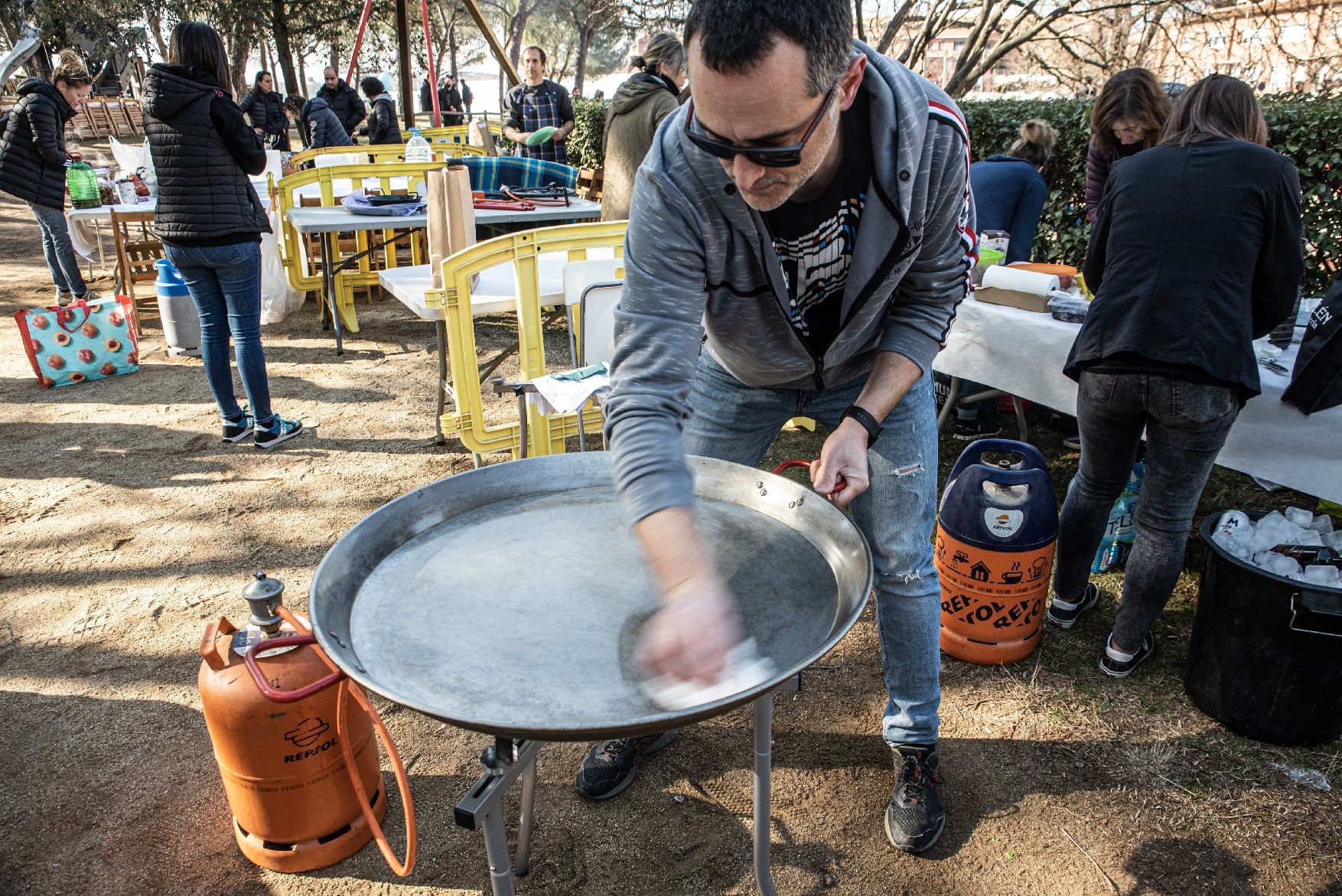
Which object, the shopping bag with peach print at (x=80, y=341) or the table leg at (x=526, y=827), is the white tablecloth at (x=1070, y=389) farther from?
the shopping bag with peach print at (x=80, y=341)

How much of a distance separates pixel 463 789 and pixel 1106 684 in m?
1.97

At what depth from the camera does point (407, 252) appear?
7648mm

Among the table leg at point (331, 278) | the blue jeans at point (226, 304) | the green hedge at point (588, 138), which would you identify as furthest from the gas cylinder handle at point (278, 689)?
the green hedge at point (588, 138)

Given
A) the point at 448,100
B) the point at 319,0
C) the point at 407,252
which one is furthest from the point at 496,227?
the point at 319,0

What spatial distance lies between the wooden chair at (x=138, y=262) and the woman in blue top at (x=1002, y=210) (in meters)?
5.36

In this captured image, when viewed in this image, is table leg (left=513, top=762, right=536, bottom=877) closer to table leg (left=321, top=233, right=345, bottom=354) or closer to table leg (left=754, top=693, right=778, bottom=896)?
table leg (left=754, top=693, right=778, bottom=896)

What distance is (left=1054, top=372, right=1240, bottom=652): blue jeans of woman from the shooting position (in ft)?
7.62

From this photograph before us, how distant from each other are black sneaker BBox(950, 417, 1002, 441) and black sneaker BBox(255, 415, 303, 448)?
3.60 meters

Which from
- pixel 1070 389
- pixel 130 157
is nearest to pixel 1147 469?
pixel 1070 389

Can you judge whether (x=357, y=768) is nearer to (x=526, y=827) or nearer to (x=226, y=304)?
(x=526, y=827)

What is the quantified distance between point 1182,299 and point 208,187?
13.1 feet

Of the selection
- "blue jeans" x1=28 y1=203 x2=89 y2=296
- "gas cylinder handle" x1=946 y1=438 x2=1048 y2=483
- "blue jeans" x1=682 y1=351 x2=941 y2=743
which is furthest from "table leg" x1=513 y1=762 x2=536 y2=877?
"blue jeans" x1=28 y1=203 x2=89 y2=296

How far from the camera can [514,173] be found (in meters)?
6.88

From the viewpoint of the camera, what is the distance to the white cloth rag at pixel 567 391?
302cm
